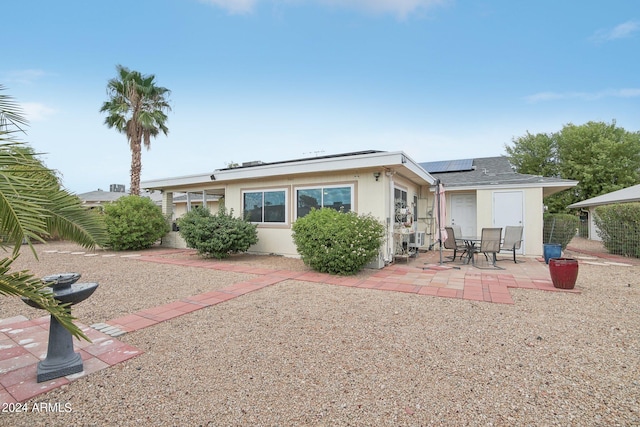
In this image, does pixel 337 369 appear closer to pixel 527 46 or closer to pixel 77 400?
pixel 77 400

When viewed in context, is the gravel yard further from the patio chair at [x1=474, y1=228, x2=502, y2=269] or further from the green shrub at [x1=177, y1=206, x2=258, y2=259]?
the green shrub at [x1=177, y1=206, x2=258, y2=259]

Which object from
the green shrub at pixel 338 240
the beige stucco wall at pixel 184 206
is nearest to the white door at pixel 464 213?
the green shrub at pixel 338 240

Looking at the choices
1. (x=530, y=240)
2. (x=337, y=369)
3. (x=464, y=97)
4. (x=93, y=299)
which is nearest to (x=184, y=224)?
(x=93, y=299)

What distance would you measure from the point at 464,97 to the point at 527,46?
2730mm

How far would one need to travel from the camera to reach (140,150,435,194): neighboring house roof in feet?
23.3

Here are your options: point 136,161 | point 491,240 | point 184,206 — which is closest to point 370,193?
point 491,240

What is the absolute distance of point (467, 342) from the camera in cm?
320

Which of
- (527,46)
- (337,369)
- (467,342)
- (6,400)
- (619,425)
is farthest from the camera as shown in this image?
Answer: (527,46)

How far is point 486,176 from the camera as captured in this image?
36.5 ft

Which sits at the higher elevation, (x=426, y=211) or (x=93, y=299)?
(x=426, y=211)

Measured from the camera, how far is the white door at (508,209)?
9.51m

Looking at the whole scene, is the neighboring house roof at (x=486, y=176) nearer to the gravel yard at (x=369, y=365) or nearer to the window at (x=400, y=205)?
the window at (x=400, y=205)

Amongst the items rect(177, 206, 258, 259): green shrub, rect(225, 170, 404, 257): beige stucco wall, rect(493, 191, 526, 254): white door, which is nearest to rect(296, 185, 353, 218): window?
rect(225, 170, 404, 257): beige stucco wall

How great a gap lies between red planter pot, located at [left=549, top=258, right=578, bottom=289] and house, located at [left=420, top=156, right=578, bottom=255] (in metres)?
4.62
